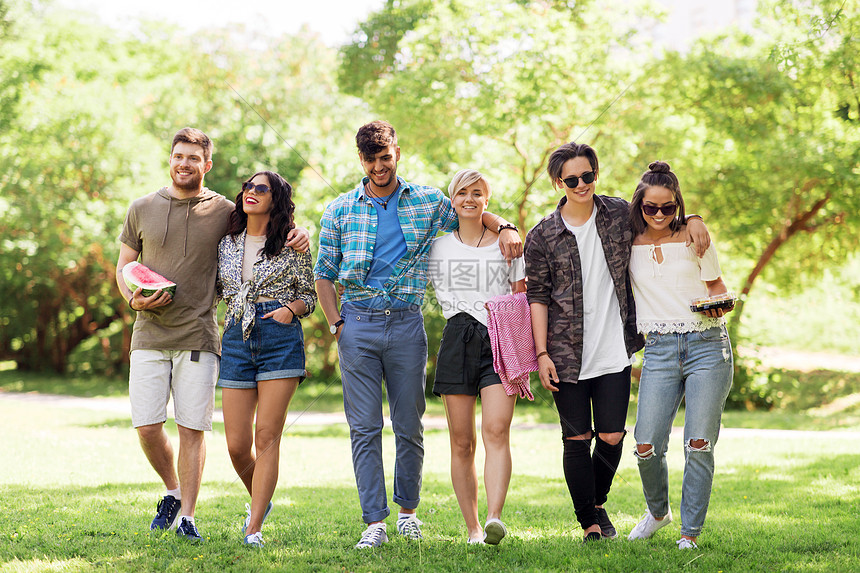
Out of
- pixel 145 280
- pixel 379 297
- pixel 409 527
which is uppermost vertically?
pixel 145 280

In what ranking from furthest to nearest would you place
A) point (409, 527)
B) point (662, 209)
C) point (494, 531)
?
1. point (409, 527)
2. point (662, 209)
3. point (494, 531)

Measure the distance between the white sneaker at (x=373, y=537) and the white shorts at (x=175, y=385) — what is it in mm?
1082

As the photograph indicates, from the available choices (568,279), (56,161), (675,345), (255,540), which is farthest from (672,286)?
(56,161)

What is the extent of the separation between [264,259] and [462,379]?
1.29 metres

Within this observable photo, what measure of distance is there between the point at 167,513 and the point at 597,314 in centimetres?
277

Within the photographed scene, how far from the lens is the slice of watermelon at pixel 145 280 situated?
14.1 feet

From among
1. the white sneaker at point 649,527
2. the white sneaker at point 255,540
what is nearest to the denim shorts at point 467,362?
the white sneaker at point 649,527

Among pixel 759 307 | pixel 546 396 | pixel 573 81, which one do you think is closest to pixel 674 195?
pixel 573 81

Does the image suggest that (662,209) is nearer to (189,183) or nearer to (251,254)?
(251,254)

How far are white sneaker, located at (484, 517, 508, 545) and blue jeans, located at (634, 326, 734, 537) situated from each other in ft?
2.68

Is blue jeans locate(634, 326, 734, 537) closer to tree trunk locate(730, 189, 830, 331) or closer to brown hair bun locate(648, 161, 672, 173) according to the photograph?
brown hair bun locate(648, 161, 672, 173)

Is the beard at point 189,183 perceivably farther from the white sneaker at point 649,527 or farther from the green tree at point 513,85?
the green tree at point 513,85

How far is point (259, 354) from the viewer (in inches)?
166

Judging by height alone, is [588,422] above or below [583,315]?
below
